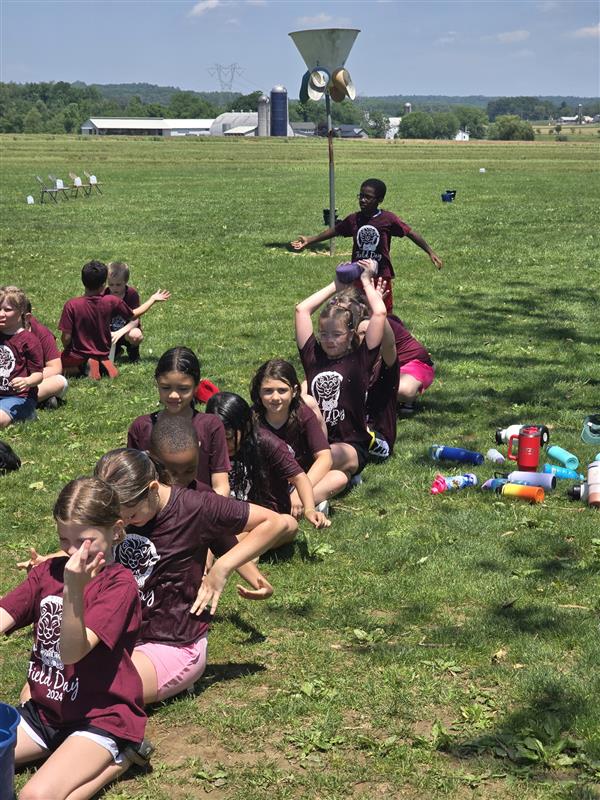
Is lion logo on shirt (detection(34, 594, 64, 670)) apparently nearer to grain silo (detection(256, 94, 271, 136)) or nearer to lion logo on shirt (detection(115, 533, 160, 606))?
lion logo on shirt (detection(115, 533, 160, 606))

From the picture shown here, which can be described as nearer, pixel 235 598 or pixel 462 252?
pixel 235 598

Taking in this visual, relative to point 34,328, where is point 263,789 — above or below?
below

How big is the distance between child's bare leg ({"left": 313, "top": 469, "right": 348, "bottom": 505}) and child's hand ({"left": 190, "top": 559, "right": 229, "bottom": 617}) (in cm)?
212

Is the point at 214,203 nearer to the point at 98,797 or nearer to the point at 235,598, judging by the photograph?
the point at 235,598

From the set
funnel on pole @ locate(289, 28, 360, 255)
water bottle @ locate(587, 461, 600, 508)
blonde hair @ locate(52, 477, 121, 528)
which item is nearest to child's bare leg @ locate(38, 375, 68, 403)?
water bottle @ locate(587, 461, 600, 508)

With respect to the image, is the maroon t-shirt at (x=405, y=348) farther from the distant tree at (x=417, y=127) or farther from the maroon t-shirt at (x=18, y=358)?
the distant tree at (x=417, y=127)

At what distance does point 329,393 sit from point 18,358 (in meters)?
3.07

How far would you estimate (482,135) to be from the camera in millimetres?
177250

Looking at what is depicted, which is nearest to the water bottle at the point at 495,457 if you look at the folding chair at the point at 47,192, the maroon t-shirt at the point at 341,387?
the maroon t-shirt at the point at 341,387

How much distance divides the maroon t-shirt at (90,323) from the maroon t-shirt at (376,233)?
2.81m

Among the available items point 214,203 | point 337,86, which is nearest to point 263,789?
point 337,86

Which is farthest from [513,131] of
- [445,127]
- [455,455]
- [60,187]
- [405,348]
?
[455,455]

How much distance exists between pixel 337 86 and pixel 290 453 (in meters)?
12.7

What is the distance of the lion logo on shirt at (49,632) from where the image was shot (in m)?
3.67
